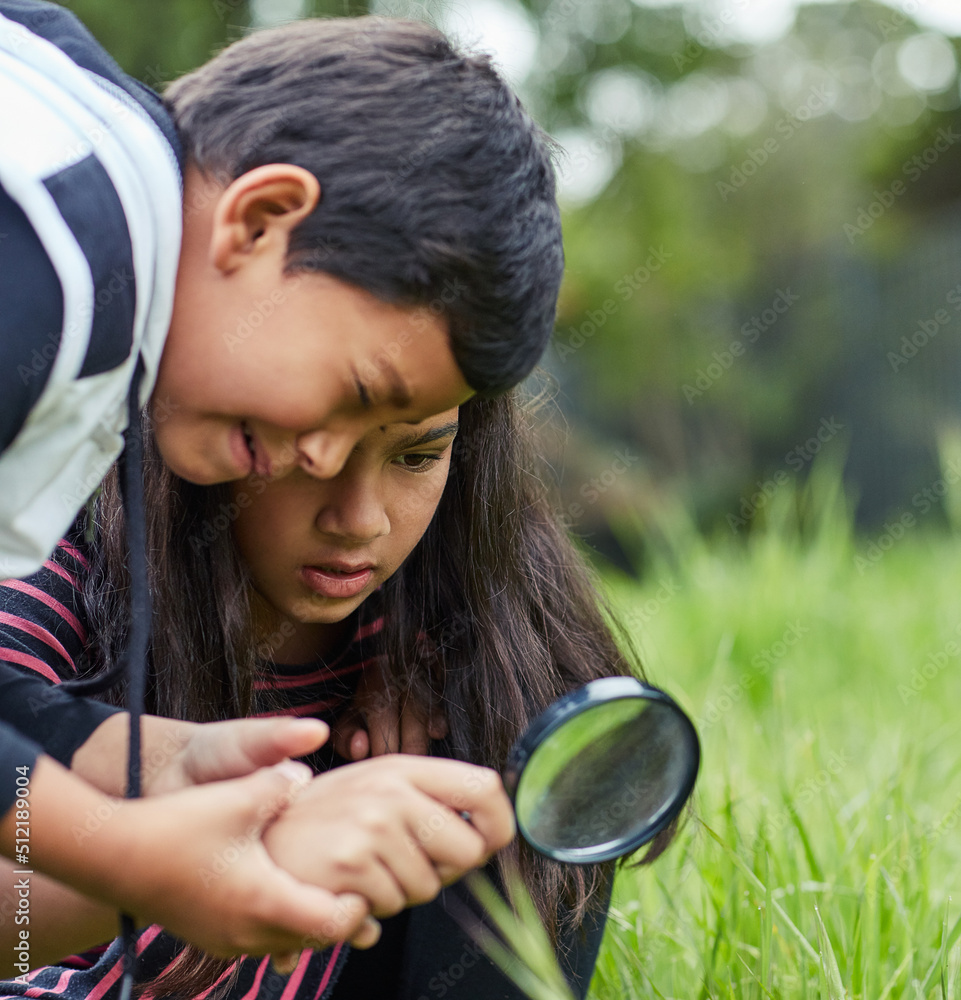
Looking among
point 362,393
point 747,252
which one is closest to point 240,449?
point 362,393

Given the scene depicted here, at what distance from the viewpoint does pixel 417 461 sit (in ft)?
5.08

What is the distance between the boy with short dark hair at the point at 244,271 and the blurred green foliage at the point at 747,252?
6997 millimetres

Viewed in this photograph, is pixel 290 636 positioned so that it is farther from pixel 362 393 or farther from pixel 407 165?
pixel 407 165

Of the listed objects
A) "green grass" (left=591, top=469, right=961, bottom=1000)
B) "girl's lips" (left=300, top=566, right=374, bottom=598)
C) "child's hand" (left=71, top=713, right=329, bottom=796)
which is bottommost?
"green grass" (left=591, top=469, right=961, bottom=1000)

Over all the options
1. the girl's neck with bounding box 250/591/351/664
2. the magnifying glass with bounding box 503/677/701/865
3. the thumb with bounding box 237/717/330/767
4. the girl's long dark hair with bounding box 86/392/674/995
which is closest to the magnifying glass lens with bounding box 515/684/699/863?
the magnifying glass with bounding box 503/677/701/865

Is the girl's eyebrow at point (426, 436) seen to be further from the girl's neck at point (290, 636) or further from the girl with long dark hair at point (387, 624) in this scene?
the girl's neck at point (290, 636)

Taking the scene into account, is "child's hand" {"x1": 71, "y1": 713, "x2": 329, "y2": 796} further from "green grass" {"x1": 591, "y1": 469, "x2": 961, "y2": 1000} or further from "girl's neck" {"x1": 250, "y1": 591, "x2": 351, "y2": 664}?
"green grass" {"x1": 591, "y1": 469, "x2": 961, "y2": 1000}

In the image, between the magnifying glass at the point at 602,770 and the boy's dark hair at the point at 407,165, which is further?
the boy's dark hair at the point at 407,165

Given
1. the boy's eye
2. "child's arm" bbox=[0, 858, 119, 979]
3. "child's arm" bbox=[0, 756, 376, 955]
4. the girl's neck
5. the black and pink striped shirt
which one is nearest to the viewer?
"child's arm" bbox=[0, 756, 376, 955]

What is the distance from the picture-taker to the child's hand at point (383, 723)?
5.91 ft

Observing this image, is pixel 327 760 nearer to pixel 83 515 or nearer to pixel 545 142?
pixel 83 515

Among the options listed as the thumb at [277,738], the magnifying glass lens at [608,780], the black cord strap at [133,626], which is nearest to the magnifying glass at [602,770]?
the magnifying glass lens at [608,780]

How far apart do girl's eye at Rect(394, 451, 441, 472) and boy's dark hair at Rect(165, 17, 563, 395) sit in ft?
0.60

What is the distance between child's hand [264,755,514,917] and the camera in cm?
102
